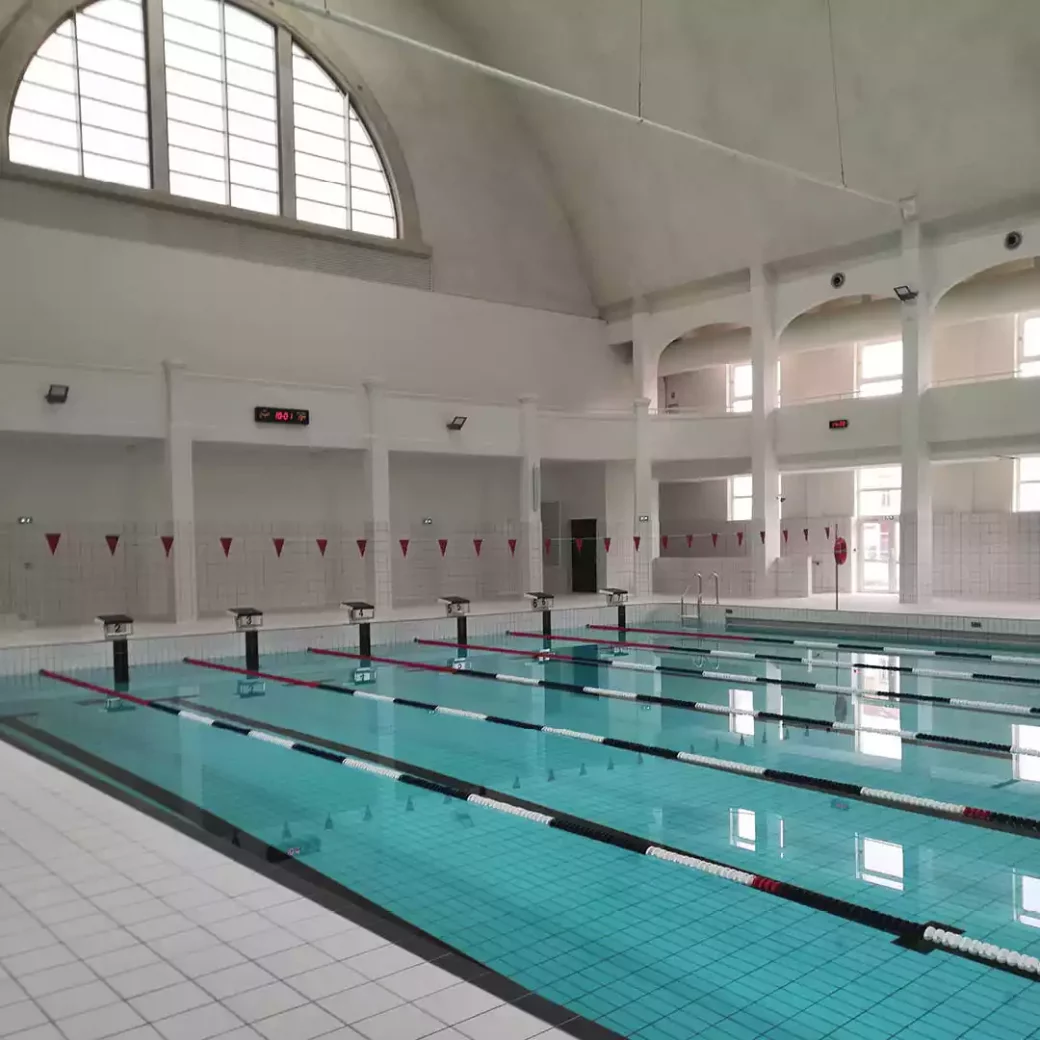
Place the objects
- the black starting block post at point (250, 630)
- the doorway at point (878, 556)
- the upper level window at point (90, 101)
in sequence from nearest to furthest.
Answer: the black starting block post at point (250, 630)
the upper level window at point (90, 101)
the doorway at point (878, 556)

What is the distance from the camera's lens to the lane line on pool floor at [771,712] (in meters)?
6.29

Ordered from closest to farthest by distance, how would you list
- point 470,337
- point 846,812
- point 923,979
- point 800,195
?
point 923,979
point 846,812
point 800,195
point 470,337

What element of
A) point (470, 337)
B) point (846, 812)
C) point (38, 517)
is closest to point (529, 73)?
point (470, 337)

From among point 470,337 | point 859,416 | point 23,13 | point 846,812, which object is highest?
point 23,13

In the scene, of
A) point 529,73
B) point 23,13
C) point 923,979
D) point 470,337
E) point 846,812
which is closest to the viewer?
point 923,979

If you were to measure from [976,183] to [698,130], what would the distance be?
4.27 metres

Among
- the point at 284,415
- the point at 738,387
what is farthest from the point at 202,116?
the point at 738,387

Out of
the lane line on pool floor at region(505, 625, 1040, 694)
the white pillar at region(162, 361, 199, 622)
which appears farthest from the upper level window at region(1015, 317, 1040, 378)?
the white pillar at region(162, 361, 199, 622)

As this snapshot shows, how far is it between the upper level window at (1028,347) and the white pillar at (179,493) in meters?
13.9

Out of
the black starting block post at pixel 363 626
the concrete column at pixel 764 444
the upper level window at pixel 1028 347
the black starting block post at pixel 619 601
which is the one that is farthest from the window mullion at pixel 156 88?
the upper level window at pixel 1028 347

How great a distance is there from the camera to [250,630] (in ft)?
36.8

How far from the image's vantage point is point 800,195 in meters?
15.3

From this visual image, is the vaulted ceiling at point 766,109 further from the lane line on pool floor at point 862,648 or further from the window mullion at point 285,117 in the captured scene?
the lane line on pool floor at point 862,648

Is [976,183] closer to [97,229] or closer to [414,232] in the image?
[414,232]
